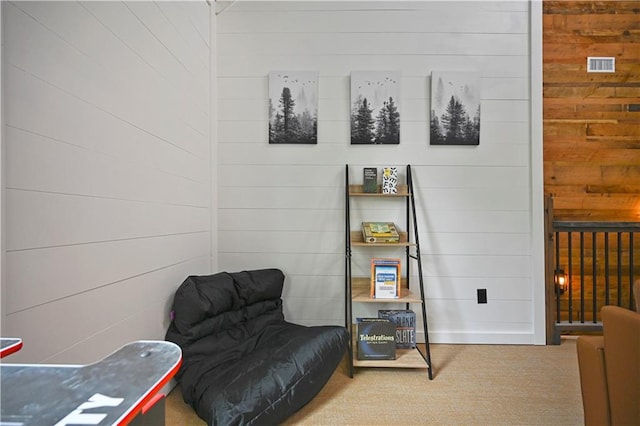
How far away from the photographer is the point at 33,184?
1.10 meters

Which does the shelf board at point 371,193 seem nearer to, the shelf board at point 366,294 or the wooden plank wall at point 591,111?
the shelf board at point 366,294

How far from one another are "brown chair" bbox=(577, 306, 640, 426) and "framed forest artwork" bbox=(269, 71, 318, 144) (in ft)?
6.84

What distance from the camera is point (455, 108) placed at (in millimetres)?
2721

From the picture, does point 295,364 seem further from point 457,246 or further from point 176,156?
point 457,246

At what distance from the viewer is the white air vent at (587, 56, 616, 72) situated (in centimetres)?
324

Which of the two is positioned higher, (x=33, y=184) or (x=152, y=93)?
(x=152, y=93)

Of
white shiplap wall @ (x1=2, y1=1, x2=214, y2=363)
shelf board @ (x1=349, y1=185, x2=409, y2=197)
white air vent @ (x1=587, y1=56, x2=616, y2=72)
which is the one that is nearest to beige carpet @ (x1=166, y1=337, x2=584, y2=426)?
white shiplap wall @ (x1=2, y1=1, x2=214, y2=363)

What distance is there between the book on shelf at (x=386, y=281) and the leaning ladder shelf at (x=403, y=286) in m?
0.05

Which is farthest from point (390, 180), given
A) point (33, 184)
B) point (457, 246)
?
point (33, 184)

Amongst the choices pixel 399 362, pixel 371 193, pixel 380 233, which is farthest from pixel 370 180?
pixel 399 362

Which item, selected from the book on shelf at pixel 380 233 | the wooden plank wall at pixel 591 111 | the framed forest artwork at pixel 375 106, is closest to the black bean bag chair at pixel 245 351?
the book on shelf at pixel 380 233

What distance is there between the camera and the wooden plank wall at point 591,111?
3.21m

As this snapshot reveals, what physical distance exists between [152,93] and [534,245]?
287cm

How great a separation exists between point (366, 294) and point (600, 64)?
3150 mm
